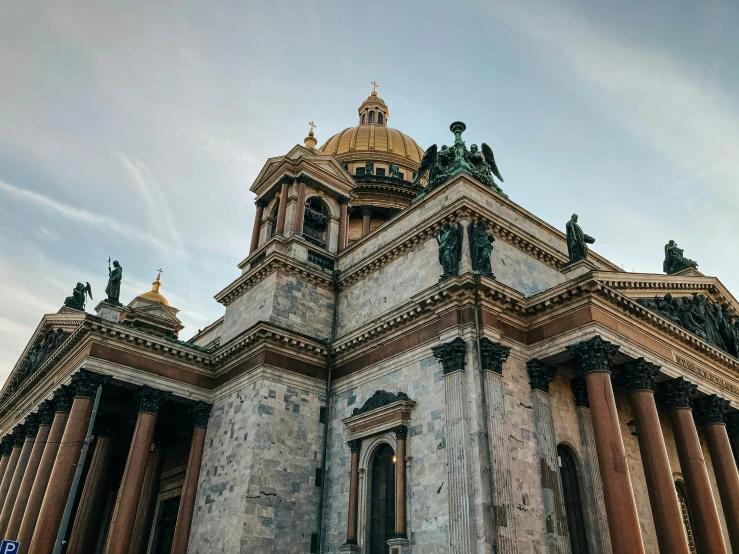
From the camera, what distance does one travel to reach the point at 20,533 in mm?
19797

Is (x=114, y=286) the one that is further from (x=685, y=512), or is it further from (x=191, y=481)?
(x=685, y=512)

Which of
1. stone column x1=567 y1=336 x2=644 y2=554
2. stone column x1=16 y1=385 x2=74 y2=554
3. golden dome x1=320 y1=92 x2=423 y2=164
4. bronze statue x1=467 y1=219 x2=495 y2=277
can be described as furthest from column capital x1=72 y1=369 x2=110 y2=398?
golden dome x1=320 y1=92 x2=423 y2=164

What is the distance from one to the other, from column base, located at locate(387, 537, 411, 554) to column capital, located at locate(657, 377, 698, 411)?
10.2 m

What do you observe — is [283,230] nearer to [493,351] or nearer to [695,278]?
[493,351]

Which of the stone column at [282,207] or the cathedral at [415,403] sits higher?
the stone column at [282,207]

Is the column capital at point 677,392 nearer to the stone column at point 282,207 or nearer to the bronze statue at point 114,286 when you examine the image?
the stone column at point 282,207

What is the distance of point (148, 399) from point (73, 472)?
3.44 metres

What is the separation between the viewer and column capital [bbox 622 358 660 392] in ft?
58.8

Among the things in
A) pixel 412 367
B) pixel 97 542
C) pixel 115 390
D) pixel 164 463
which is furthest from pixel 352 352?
pixel 97 542

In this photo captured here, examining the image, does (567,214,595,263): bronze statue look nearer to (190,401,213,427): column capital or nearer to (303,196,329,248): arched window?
(303,196,329,248): arched window

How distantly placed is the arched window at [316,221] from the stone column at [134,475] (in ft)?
33.9

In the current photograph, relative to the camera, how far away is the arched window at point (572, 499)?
16948 millimetres

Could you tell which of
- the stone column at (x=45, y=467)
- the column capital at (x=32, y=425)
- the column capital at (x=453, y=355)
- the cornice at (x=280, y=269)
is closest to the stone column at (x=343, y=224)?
the cornice at (x=280, y=269)

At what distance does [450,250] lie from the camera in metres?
19.7
